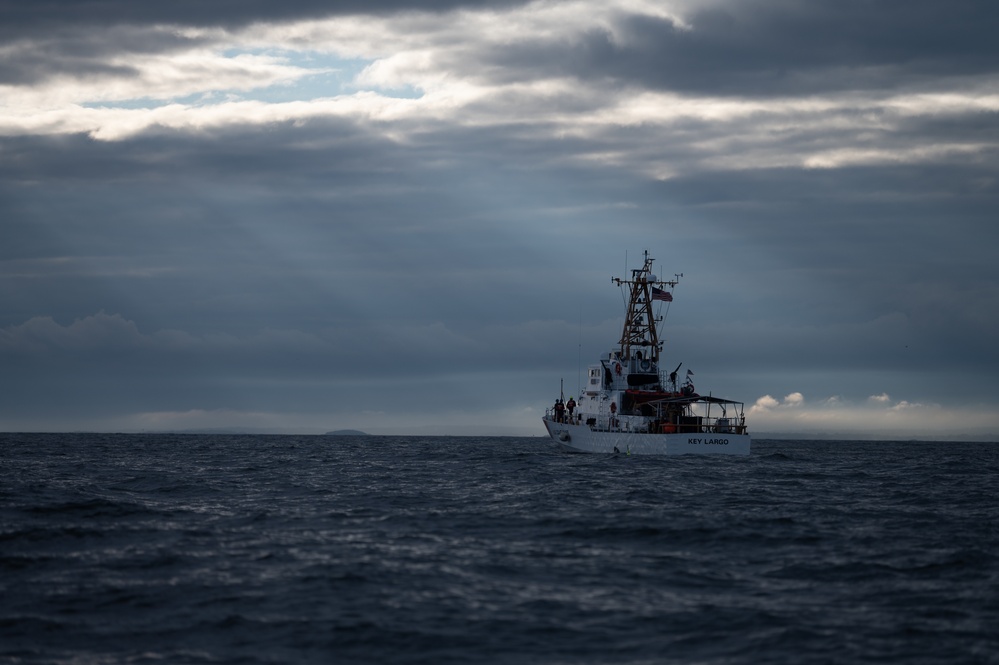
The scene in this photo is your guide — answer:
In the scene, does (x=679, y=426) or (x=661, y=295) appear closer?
(x=679, y=426)

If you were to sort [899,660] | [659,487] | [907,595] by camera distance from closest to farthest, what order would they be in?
[899,660] < [907,595] < [659,487]

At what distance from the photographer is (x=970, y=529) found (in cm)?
3070

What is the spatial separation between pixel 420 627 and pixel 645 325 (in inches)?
3072

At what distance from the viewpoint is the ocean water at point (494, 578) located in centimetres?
1650

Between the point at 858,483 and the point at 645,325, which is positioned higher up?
the point at 645,325

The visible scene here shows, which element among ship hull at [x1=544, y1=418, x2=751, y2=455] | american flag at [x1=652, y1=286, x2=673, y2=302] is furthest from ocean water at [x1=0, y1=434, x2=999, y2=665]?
A: american flag at [x1=652, y1=286, x2=673, y2=302]

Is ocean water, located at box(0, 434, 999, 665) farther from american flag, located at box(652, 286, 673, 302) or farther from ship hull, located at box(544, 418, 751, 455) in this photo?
american flag, located at box(652, 286, 673, 302)

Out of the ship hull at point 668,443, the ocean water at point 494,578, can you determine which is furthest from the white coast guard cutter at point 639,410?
the ocean water at point 494,578

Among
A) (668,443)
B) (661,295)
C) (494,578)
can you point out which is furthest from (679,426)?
(494,578)

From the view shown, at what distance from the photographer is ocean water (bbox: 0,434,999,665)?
54.1 ft

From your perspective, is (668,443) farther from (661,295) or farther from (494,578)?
(494,578)

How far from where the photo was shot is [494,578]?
71.4 ft

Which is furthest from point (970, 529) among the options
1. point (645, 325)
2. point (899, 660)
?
point (645, 325)

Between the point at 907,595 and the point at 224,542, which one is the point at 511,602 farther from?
the point at 224,542
